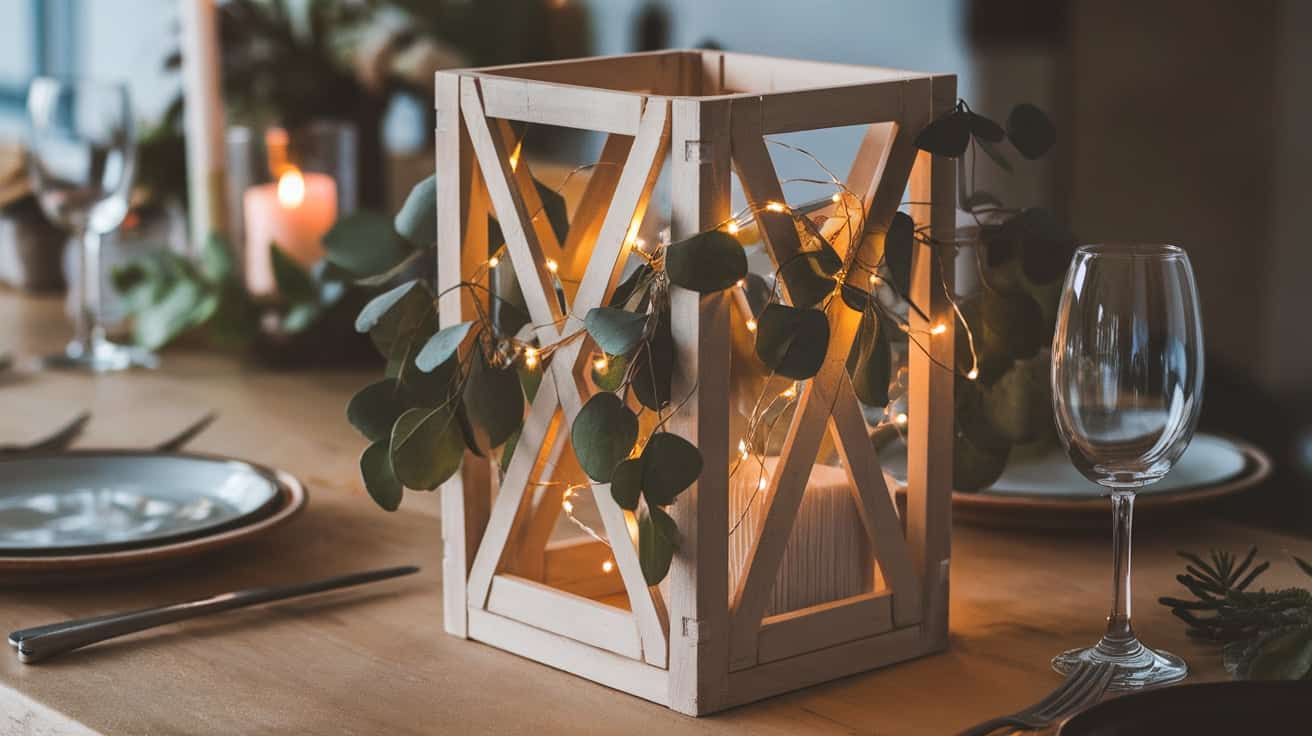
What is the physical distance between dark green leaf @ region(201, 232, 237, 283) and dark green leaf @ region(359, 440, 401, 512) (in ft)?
2.45

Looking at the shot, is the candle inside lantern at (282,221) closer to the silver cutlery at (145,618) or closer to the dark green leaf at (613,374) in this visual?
the silver cutlery at (145,618)

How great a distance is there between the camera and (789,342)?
634 millimetres

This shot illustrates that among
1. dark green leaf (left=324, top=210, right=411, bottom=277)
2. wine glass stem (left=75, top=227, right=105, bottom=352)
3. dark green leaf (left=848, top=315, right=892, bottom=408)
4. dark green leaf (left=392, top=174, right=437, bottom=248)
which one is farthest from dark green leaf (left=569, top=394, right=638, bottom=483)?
wine glass stem (left=75, top=227, right=105, bottom=352)

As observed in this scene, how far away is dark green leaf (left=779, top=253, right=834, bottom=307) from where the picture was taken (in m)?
0.65

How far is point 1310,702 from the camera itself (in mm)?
595

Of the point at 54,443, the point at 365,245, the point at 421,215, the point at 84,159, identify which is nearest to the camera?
the point at 421,215

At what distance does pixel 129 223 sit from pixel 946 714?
129 cm

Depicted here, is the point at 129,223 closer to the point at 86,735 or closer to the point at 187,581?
the point at 187,581

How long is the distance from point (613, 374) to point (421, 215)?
0.65ft

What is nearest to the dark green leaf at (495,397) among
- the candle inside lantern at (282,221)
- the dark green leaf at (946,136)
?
the dark green leaf at (946,136)

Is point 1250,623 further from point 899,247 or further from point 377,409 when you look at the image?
point 377,409

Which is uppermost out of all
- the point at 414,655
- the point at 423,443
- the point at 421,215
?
the point at 421,215

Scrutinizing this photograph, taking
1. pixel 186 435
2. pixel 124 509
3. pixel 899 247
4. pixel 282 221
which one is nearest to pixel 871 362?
pixel 899 247

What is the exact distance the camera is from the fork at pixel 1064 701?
0.64 metres
